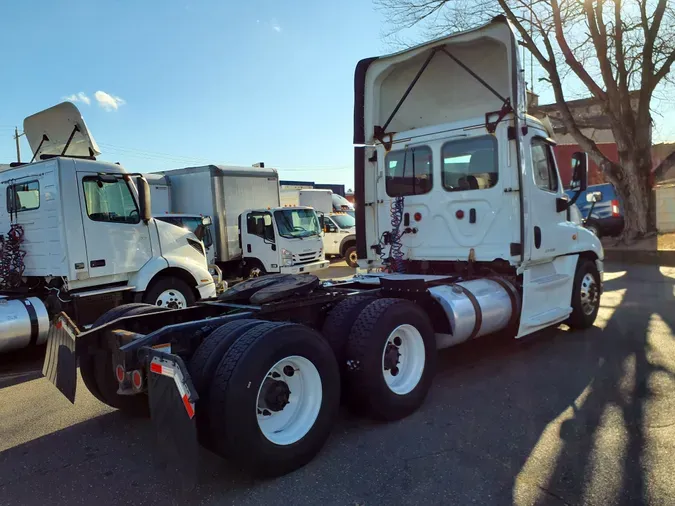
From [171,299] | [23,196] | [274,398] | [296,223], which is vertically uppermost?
[23,196]

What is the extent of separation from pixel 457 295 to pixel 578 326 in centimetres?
272

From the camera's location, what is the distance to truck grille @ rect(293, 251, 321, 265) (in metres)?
13.6

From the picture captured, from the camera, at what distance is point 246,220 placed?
543 inches

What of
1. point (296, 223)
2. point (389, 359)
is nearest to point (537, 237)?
point (389, 359)

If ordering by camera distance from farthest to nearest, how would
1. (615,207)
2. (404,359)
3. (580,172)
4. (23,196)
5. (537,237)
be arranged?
(615,207), (23,196), (580,172), (537,237), (404,359)

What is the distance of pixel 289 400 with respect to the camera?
3.43 meters

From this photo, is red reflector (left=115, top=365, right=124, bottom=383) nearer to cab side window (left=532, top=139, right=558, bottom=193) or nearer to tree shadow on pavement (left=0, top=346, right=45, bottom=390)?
tree shadow on pavement (left=0, top=346, right=45, bottom=390)

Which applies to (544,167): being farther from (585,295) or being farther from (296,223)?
(296,223)

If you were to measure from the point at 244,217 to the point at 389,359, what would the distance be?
1026cm

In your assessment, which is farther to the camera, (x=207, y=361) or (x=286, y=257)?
(x=286, y=257)

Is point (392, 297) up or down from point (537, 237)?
down

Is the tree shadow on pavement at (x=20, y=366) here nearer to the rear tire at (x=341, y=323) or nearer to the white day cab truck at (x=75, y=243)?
the white day cab truck at (x=75, y=243)

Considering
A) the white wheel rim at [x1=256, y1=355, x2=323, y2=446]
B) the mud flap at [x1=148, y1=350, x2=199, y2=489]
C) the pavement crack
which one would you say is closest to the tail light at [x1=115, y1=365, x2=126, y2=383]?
the mud flap at [x1=148, y1=350, x2=199, y2=489]

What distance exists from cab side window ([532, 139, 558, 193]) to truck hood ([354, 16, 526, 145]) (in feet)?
2.29
